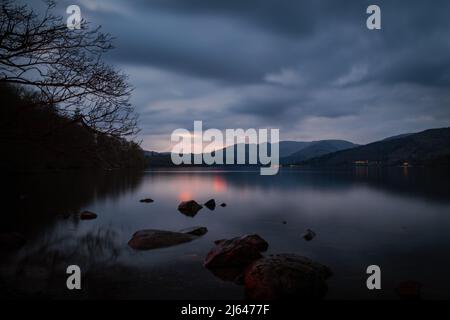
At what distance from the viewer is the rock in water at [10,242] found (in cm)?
1561

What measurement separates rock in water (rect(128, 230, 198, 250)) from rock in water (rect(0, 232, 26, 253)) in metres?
5.88

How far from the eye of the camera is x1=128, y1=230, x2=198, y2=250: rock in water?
1621 centimetres

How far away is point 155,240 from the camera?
16.6 metres

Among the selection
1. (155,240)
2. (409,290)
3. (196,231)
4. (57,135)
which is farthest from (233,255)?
(57,135)

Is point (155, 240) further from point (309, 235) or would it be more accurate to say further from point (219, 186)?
point (219, 186)

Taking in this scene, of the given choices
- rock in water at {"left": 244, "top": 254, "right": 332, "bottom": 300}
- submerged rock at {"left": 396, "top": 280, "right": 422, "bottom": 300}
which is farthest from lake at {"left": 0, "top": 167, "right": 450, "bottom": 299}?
rock in water at {"left": 244, "top": 254, "right": 332, "bottom": 300}

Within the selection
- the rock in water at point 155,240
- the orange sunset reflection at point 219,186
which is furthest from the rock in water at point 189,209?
the orange sunset reflection at point 219,186

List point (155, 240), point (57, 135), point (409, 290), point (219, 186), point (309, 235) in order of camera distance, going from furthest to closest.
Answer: point (219, 186) < point (309, 235) < point (155, 240) < point (409, 290) < point (57, 135)

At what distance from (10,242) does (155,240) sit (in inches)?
306

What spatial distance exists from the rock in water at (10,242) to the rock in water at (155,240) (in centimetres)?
588

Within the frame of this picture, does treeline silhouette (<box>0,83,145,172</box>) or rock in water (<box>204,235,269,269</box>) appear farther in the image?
rock in water (<box>204,235,269,269</box>)

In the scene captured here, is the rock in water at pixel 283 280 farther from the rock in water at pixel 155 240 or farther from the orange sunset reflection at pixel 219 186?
the orange sunset reflection at pixel 219 186

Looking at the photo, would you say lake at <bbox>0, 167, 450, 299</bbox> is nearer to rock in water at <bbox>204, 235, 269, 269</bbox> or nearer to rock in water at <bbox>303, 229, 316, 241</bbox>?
rock in water at <bbox>303, 229, 316, 241</bbox>

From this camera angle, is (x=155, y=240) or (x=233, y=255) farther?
(x=155, y=240)
